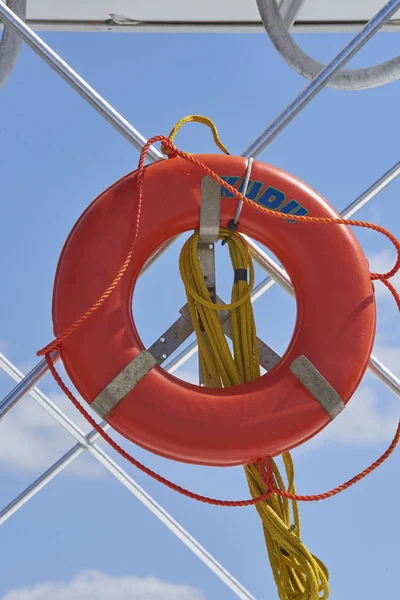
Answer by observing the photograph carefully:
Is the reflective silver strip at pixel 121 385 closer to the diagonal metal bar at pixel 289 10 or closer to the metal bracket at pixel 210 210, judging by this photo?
the metal bracket at pixel 210 210

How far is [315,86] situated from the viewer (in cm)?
211

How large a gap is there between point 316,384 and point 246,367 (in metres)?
0.15

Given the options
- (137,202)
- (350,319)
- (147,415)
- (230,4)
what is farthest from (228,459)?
(230,4)

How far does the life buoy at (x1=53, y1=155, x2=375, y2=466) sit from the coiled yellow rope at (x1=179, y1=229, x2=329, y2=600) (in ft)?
0.20

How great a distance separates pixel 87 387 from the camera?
6.11 feet

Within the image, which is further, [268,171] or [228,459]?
[268,171]

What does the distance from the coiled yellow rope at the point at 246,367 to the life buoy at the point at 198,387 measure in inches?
2.3

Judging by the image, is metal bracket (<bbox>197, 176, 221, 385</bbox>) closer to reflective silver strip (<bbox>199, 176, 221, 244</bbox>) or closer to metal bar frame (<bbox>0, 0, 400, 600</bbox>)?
reflective silver strip (<bbox>199, 176, 221, 244</bbox>)

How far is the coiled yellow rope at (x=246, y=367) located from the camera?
191cm

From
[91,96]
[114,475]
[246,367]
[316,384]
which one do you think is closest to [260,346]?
[246,367]

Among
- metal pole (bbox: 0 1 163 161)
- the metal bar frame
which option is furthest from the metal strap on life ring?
metal pole (bbox: 0 1 163 161)

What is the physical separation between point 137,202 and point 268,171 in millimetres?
246

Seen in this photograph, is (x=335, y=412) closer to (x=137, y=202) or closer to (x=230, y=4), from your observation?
(x=137, y=202)

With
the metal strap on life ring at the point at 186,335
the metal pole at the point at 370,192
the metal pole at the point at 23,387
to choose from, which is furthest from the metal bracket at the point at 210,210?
the metal pole at the point at 370,192
